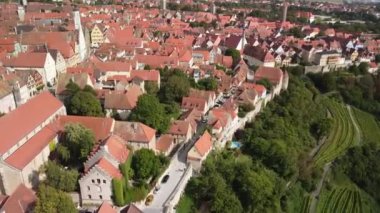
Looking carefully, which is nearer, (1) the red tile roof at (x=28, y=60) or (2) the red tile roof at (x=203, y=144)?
(2) the red tile roof at (x=203, y=144)

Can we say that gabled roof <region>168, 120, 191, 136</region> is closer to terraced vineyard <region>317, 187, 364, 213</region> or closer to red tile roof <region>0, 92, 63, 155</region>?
red tile roof <region>0, 92, 63, 155</region>

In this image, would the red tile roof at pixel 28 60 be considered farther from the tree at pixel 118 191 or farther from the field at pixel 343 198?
the field at pixel 343 198

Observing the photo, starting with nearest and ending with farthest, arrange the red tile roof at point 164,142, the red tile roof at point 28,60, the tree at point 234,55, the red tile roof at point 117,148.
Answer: the red tile roof at point 117,148
the red tile roof at point 164,142
the red tile roof at point 28,60
the tree at point 234,55

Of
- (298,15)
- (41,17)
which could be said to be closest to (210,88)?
(41,17)

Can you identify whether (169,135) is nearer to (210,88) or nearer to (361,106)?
(210,88)

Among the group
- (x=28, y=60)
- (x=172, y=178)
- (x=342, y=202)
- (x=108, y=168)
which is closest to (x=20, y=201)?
(x=108, y=168)

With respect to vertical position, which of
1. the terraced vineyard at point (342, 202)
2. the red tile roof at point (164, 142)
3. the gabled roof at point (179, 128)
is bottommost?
the terraced vineyard at point (342, 202)

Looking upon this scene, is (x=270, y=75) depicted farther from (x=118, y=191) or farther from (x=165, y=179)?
(x=118, y=191)

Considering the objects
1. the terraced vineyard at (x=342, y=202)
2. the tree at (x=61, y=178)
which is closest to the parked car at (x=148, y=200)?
the tree at (x=61, y=178)
